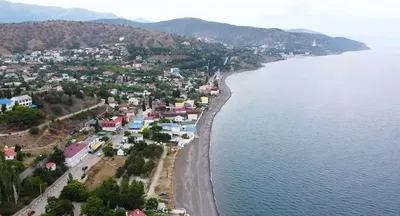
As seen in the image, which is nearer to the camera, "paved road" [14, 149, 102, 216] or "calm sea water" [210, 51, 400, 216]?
"paved road" [14, 149, 102, 216]

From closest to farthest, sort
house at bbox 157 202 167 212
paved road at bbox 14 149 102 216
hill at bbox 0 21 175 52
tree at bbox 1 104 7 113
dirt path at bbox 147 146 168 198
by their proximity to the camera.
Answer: paved road at bbox 14 149 102 216 → house at bbox 157 202 167 212 → dirt path at bbox 147 146 168 198 → tree at bbox 1 104 7 113 → hill at bbox 0 21 175 52

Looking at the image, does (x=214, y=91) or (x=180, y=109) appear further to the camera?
(x=214, y=91)

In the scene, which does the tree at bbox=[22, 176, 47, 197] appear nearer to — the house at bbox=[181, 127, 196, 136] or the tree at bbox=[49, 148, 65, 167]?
the tree at bbox=[49, 148, 65, 167]

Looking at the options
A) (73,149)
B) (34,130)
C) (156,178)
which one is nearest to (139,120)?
(73,149)

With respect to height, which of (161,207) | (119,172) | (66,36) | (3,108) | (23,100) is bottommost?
(161,207)

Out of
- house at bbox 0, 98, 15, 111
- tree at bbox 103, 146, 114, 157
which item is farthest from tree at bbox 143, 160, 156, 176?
house at bbox 0, 98, 15, 111

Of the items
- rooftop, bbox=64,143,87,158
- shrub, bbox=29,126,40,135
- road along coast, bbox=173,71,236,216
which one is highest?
shrub, bbox=29,126,40,135

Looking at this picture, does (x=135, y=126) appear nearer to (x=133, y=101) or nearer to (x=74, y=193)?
(x=133, y=101)

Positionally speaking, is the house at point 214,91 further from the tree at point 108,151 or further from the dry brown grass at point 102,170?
the dry brown grass at point 102,170
